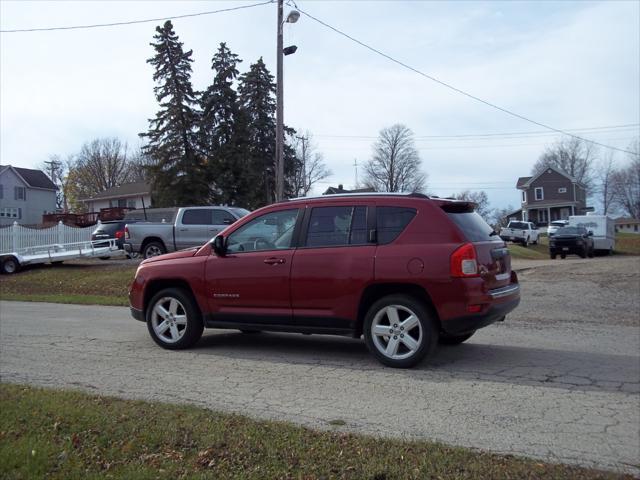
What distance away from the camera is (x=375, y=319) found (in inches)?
248

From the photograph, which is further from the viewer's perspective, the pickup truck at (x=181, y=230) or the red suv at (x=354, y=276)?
the pickup truck at (x=181, y=230)

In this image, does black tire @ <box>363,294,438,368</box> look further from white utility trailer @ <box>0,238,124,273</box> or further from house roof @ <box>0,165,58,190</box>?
house roof @ <box>0,165,58,190</box>

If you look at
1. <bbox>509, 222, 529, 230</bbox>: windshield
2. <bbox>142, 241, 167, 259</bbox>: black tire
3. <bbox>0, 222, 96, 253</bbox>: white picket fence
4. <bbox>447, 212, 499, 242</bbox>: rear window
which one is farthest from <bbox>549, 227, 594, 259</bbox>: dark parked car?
<bbox>447, 212, 499, 242</bbox>: rear window

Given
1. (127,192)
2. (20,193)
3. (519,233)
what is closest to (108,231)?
(519,233)

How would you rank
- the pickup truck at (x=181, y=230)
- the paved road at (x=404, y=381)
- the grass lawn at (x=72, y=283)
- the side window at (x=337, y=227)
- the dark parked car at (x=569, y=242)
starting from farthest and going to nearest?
the dark parked car at (x=569, y=242) < the pickup truck at (x=181, y=230) < the grass lawn at (x=72, y=283) < the side window at (x=337, y=227) < the paved road at (x=404, y=381)

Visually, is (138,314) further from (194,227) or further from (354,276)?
(194,227)

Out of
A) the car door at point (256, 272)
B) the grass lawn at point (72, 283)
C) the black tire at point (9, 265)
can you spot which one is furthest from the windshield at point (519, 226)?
the car door at point (256, 272)

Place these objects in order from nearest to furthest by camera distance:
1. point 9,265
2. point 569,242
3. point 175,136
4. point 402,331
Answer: point 402,331
point 9,265
point 569,242
point 175,136

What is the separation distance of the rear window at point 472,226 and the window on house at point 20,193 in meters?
67.2

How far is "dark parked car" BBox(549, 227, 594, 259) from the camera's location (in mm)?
28000

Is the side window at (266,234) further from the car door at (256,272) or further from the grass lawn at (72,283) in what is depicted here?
the grass lawn at (72,283)

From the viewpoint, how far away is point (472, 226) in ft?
21.1

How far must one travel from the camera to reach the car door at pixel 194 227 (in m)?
18.0

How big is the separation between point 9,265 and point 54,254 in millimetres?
1619
